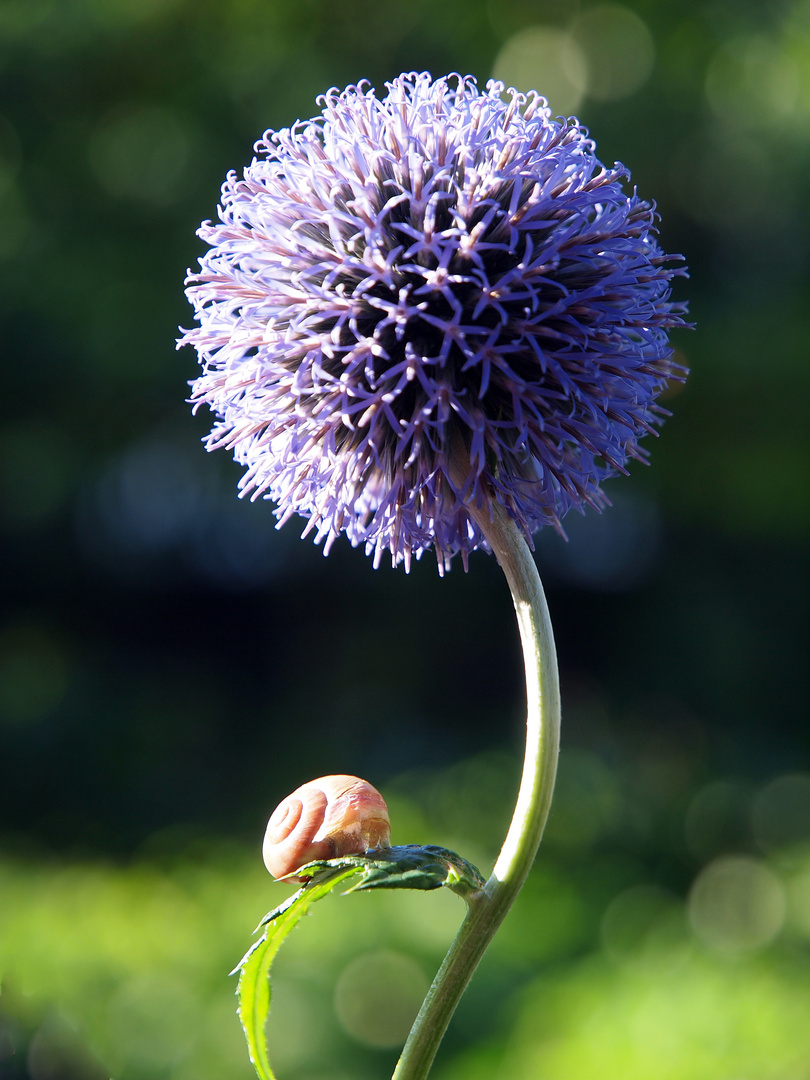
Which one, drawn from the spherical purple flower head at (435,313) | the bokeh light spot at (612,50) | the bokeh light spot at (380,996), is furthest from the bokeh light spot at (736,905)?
the bokeh light spot at (612,50)

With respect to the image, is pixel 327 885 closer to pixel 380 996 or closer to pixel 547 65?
pixel 380 996

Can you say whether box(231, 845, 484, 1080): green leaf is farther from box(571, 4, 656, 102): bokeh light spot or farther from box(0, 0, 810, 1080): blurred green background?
box(571, 4, 656, 102): bokeh light spot

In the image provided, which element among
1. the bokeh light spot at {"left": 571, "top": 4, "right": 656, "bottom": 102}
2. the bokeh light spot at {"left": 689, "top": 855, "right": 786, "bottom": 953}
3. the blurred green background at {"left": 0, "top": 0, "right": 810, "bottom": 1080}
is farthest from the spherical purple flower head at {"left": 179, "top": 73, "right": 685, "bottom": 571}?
the bokeh light spot at {"left": 571, "top": 4, "right": 656, "bottom": 102}

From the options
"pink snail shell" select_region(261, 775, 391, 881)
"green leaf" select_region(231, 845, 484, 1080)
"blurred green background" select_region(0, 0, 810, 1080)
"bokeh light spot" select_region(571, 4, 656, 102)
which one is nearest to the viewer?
"green leaf" select_region(231, 845, 484, 1080)

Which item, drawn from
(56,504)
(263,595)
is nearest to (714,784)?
(263,595)

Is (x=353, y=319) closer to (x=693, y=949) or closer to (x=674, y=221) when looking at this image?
(x=693, y=949)

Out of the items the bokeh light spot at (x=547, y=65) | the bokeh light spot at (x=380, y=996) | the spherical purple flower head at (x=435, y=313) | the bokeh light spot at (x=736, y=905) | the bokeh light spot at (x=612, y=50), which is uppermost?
the bokeh light spot at (x=612, y=50)

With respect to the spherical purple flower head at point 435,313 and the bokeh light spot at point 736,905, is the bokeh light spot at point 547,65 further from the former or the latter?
the spherical purple flower head at point 435,313
